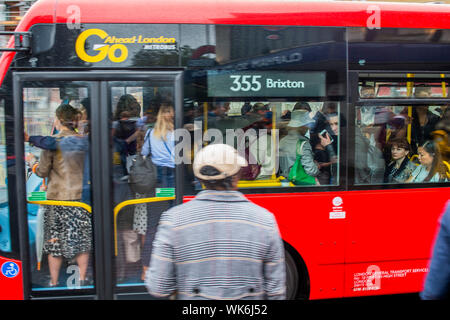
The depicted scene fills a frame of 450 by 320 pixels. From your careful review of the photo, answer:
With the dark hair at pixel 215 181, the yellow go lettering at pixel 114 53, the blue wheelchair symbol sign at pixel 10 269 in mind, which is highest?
the yellow go lettering at pixel 114 53

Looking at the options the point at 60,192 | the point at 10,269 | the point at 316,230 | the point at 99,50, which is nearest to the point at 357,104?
the point at 316,230

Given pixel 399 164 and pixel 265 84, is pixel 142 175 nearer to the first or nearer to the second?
pixel 265 84

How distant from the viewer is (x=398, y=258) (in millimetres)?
4375

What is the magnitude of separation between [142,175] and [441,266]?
2785 millimetres

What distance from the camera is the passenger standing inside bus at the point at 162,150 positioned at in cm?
399

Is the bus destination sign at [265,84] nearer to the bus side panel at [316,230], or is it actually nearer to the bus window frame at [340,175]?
the bus window frame at [340,175]

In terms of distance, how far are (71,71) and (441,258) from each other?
3.27 m

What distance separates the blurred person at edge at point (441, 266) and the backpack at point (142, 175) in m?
2.66

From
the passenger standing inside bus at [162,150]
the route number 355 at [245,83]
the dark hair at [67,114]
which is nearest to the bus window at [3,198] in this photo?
the dark hair at [67,114]

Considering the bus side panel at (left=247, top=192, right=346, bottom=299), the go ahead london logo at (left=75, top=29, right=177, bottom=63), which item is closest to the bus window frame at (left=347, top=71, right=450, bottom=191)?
the bus side panel at (left=247, top=192, right=346, bottom=299)

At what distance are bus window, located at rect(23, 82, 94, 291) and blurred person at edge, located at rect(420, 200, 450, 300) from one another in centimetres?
297

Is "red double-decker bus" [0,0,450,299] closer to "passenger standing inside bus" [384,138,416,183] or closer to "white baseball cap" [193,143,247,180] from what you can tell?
"passenger standing inside bus" [384,138,416,183]

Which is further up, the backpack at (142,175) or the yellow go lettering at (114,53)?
the yellow go lettering at (114,53)

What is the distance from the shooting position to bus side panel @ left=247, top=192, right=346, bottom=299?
414 cm
